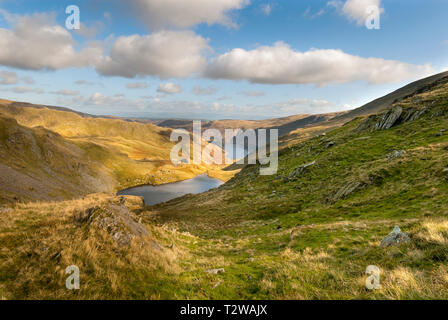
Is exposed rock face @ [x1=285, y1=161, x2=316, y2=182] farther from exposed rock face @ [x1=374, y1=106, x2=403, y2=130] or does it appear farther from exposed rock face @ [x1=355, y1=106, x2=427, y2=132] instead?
exposed rock face @ [x1=355, y1=106, x2=427, y2=132]

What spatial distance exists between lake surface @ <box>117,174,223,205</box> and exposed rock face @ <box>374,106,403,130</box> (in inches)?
4135

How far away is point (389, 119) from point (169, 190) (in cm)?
12768

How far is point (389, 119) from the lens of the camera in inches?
1954

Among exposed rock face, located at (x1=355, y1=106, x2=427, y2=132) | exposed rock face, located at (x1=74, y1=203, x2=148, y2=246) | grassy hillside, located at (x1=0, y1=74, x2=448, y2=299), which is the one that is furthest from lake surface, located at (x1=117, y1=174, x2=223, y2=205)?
exposed rock face, located at (x1=74, y1=203, x2=148, y2=246)

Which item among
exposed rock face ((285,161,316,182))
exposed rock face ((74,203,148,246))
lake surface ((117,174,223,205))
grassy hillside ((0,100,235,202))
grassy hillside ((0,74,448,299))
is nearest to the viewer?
grassy hillside ((0,74,448,299))

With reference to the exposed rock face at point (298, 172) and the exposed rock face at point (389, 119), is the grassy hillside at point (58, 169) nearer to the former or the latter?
the exposed rock face at point (298, 172)

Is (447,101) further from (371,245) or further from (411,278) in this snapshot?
(411,278)

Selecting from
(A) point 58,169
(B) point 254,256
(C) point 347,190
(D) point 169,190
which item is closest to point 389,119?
(C) point 347,190

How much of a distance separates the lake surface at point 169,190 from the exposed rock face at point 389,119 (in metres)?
105

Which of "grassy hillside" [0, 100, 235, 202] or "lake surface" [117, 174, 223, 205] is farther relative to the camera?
"lake surface" [117, 174, 223, 205]

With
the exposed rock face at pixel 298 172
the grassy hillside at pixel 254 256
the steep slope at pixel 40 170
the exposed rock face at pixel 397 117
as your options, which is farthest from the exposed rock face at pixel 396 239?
the steep slope at pixel 40 170

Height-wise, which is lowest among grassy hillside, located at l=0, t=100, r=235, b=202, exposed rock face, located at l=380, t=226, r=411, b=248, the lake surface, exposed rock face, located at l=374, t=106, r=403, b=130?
the lake surface

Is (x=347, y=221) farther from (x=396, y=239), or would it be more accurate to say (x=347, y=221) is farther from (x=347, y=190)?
(x=347, y=190)

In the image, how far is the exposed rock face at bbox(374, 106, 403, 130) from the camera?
160 feet
